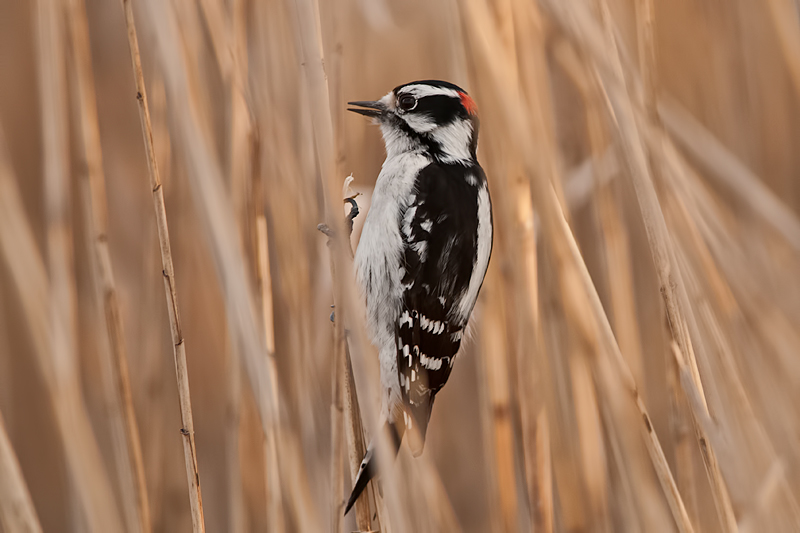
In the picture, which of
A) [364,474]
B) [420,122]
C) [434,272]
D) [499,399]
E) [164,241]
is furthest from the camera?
[420,122]

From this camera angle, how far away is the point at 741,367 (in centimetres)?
152

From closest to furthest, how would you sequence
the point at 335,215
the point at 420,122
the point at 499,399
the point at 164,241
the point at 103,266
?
the point at 335,215, the point at 164,241, the point at 103,266, the point at 499,399, the point at 420,122

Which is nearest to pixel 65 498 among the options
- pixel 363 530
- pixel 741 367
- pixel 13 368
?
pixel 13 368

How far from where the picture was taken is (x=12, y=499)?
109 cm

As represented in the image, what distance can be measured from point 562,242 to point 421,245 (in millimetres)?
379

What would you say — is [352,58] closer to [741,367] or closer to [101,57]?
[101,57]

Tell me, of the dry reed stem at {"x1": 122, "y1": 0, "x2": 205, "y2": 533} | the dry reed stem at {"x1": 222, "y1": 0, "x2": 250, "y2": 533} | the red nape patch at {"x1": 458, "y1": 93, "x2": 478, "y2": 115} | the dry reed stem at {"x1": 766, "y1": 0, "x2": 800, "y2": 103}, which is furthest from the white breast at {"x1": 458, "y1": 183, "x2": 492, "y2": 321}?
the dry reed stem at {"x1": 766, "y1": 0, "x2": 800, "y2": 103}

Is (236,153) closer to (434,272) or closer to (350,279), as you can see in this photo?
(434,272)

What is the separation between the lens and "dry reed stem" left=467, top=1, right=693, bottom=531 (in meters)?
1.19

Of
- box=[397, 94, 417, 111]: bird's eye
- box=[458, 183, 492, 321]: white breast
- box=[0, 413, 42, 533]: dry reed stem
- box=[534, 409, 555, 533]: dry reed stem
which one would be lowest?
box=[534, 409, 555, 533]: dry reed stem

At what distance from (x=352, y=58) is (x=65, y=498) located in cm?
178

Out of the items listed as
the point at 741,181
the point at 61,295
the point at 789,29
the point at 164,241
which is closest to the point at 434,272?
the point at 164,241

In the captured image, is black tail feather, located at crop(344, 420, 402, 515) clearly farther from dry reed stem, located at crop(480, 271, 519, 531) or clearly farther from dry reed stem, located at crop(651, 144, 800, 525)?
dry reed stem, located at crop(651, 144, 800, 525)

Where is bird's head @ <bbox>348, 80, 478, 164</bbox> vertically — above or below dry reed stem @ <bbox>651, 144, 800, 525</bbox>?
above
